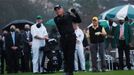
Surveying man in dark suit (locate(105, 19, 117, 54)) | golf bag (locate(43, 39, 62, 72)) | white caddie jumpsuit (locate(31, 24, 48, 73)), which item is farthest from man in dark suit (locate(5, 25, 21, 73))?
man in dark suit (locate(105, 19, 117, 54))

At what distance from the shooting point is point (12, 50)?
2145 centimetres

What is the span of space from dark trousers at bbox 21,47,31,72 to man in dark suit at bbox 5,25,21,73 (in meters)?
0.31

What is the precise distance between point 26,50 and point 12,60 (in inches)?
28.9

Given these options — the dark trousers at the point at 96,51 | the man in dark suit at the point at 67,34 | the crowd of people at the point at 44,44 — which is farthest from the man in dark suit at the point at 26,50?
the man in dark suit at the point at 67,34

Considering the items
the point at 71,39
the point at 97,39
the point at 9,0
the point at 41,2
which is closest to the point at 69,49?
the point at 71,39

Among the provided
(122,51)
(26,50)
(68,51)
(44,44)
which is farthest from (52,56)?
(68,51)

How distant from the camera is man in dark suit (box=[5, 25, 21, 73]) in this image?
2127 cm

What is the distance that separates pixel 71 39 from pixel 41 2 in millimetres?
60446

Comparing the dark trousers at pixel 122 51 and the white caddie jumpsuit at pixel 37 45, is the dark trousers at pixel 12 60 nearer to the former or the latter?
the white caddie jumpsuit at pixel 37 45

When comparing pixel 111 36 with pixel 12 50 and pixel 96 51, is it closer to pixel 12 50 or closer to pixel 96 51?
pixel 96 51

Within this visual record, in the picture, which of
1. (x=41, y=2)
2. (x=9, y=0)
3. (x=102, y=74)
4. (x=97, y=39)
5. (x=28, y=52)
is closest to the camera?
(x=102, y=74)

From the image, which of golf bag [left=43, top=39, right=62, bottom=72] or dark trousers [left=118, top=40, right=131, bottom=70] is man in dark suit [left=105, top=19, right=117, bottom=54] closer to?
dark trousers [left=118, top=40, right=131, bottom=70]

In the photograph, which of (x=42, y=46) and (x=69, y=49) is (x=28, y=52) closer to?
(x=42, y=46)

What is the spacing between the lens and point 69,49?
546 inches
